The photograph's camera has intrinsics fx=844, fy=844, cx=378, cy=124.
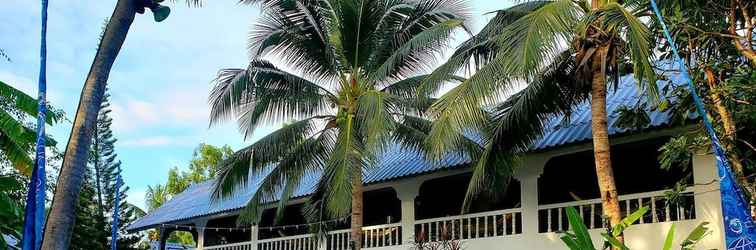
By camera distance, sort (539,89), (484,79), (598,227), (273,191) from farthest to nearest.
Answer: (273,191)
(598,227)
(539,89)
(484,79)

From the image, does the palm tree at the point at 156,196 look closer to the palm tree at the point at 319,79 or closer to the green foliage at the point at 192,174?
the green foliage at the point at 192,174

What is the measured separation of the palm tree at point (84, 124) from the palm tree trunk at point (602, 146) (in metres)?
5.30

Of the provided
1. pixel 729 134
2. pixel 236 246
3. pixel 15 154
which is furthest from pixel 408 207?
pixel 729 134

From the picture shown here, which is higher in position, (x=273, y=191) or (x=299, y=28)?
(x=299, y=28)

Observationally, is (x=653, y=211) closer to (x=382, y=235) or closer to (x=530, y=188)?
(x=530, y=188)

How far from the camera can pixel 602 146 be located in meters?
9.77

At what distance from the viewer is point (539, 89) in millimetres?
10547

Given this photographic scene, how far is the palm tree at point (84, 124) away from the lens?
6.11 m

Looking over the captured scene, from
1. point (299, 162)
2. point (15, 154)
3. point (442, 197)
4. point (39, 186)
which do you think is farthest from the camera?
point (442, 197)

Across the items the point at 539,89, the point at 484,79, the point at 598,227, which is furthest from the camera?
the point at 598,227

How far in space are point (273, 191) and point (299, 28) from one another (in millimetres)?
2814

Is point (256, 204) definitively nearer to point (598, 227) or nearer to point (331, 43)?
point (331, 43)

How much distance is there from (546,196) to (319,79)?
4531 mm

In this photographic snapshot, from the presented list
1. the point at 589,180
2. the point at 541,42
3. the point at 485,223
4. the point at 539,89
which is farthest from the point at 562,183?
the point at 541,42
